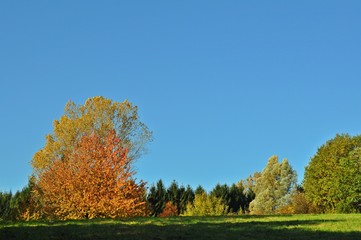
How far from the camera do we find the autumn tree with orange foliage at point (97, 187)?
27.6 m

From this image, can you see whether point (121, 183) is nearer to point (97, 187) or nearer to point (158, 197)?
point (97, 187)

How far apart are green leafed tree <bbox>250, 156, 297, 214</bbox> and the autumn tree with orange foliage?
4217cm

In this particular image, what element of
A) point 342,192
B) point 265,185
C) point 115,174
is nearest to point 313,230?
point 115,174

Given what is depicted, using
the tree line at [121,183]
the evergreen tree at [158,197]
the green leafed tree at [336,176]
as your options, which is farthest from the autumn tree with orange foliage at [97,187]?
the evergreen tree at [158,197]

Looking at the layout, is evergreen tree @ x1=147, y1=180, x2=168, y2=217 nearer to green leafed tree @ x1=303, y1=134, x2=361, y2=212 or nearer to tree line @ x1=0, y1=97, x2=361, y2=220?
tree line @ x1=0, y1=97, x2=361, y2=220

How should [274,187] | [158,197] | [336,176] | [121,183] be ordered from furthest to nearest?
[274,187]
[158,197]
[336,176]
[121,183]

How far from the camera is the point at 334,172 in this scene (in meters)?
45.4

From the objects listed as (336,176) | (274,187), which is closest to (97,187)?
(336,176)

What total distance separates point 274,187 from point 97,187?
48.2 meters

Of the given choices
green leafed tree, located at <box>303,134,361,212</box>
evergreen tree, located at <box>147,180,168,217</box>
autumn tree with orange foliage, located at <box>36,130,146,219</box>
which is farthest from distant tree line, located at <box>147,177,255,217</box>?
autumn tree with orange foliage, located at <box>36,130,146,219</box>

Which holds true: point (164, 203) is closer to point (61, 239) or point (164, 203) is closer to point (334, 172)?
point (334, 172)

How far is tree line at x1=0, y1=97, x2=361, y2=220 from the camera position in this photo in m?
28.2

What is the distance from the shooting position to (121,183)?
27.8 m

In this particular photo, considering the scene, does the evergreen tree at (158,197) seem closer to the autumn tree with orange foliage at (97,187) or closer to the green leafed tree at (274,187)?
the green leafed tree at (274,187)
